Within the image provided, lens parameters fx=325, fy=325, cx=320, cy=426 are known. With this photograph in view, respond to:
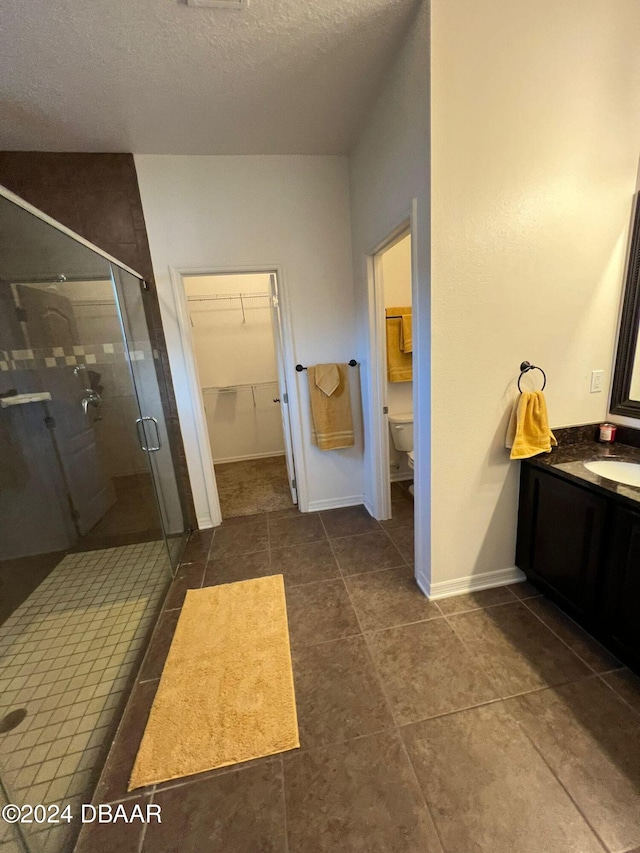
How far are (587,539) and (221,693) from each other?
1726 millimetres

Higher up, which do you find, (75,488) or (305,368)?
(305,368)

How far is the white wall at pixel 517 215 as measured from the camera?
1.34 meters

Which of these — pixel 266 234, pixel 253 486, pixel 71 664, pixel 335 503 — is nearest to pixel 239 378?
pixel 253 486

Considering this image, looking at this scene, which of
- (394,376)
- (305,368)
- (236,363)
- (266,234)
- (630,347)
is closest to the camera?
(630,347)

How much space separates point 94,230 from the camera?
224 centimetres

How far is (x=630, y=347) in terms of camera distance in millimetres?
1659

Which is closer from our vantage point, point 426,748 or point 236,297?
point 426,748

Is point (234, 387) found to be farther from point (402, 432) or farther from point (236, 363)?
point (402, 432)

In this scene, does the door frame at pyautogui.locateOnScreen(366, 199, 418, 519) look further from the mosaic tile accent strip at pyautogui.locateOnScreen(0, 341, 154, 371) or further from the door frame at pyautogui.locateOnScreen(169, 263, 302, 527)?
the mosaic tile accent strip at pyautogui.locateOnScreen(0, 341, 154, 371)

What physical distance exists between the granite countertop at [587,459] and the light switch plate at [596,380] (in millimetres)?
288

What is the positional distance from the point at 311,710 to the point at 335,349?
2.25 metres

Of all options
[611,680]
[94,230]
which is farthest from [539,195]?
[94,230]

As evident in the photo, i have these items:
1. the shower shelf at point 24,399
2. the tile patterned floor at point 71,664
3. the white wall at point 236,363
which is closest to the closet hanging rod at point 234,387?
the white wall at point 236,363

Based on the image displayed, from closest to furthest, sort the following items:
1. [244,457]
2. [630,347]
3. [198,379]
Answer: [630,347]
[198,379]
[244,457]
